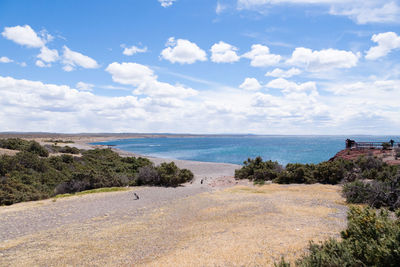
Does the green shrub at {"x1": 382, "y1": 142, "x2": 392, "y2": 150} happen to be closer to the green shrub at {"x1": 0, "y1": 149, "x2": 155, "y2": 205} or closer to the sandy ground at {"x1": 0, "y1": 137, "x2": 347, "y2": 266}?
the sandy ground at {"x1": 0, "y1": 137, "x2": 347, "y2": 266}

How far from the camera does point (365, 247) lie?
4527mm

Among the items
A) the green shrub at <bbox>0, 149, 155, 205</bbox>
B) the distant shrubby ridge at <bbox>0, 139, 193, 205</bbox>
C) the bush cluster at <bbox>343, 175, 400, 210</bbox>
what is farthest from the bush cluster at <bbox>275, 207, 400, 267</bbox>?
the green shrub at <bbox>0, 149, 155, 205</bbox>

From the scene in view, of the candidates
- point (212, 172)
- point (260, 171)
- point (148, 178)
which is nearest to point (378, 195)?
point (260, 171)

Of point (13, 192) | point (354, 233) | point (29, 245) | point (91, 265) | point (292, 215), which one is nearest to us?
point (354, 233)

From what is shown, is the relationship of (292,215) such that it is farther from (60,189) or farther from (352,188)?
(60,189)

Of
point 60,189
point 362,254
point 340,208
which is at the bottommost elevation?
point 60,189

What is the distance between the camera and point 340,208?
10500 millimetres

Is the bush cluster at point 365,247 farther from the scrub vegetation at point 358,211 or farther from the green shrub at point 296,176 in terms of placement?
the green shrub at point 296,176

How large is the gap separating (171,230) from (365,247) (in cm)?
596

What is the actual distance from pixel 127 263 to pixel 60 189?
15000mm

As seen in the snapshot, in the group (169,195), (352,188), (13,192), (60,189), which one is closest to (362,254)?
(352,188)

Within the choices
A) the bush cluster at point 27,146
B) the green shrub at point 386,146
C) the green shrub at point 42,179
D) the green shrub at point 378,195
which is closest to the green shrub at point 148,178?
the green shrub at point 42,179

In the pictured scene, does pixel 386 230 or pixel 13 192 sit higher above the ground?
pixel 386 230

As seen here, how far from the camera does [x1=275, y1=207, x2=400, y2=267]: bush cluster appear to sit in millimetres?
4004
